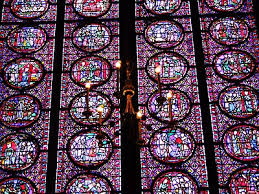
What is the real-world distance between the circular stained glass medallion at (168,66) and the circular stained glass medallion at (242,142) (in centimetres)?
168

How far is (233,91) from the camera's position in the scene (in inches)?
505

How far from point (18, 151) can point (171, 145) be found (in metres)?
3.07

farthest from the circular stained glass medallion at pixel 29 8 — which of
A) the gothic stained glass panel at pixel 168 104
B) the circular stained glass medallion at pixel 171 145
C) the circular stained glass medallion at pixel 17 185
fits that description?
the circular stained glass medallion at pixel 171 145

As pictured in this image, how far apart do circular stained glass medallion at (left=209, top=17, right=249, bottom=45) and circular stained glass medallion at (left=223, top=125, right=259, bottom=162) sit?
7.24 feet

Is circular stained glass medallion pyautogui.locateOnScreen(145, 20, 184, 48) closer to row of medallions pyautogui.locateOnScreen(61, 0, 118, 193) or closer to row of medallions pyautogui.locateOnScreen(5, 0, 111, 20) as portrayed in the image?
→ row of medallions pyautogui.locateOnScreen(61, 0, 118, 193)

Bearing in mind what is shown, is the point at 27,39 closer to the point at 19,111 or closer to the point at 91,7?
the point at 91,7

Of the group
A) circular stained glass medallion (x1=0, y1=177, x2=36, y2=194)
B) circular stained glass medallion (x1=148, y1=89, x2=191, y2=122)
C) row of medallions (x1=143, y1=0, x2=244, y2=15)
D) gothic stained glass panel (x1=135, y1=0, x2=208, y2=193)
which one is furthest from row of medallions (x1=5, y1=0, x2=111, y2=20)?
circular stained glass medallion (x1=0, y1=177, x2=36, y2=194)

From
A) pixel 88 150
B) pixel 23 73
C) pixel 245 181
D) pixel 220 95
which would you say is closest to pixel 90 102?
pixel 88 150

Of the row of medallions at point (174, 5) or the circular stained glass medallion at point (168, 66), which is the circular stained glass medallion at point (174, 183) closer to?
the circular stained glass medallion at point (168, 66)

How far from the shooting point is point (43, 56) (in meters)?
13.6

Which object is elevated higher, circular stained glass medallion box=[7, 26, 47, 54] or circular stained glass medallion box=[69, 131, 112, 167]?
circular stained glass medallion box=[7, 26, 47, 54]

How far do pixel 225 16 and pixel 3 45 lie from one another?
5089mm

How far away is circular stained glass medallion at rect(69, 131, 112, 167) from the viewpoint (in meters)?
12.0

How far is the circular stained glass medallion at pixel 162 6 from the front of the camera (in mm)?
14117
